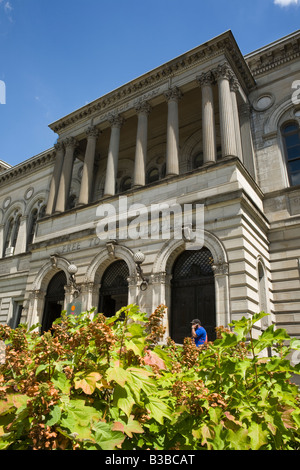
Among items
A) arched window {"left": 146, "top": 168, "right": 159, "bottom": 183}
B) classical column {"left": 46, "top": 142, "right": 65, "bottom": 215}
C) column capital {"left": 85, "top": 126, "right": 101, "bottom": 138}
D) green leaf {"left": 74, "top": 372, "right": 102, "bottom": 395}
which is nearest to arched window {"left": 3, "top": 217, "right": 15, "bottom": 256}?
classical column {"left": 46, "top": 142, "right": 65, "bottom": 215}

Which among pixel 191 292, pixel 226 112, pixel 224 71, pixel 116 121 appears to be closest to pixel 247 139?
pixel 226 112

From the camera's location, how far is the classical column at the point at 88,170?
19.8 meters

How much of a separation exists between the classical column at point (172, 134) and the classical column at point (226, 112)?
2.49 meters

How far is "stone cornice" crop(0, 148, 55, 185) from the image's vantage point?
27612 mm

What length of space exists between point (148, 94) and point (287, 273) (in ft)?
42.9

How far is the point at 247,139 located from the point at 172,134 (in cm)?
424

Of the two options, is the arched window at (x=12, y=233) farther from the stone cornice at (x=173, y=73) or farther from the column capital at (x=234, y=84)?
the column capital at (x=234, y=84)

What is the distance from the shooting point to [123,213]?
16344mm

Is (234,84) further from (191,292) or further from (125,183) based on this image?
(191,292)

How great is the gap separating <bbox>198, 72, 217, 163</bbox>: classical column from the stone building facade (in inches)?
2.7

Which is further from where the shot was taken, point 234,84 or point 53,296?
point 53,296

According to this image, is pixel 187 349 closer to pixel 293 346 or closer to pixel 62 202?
pixel 293 346

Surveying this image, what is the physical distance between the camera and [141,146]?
1833cm

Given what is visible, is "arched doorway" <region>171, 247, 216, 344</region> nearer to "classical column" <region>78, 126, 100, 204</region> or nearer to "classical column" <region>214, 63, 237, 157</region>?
"classical column" <region>214, 63, 237, 157</region>
